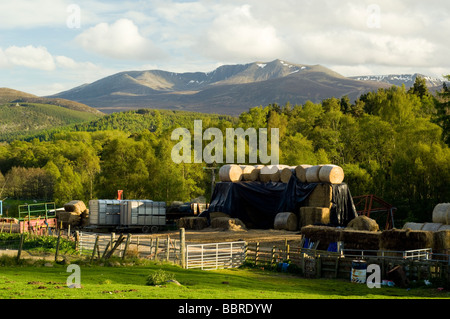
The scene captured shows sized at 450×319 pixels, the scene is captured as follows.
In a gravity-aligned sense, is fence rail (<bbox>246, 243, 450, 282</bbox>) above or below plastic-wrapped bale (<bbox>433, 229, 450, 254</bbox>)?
below

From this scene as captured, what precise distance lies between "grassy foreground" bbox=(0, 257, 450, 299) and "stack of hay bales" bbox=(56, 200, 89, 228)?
97.4 ft

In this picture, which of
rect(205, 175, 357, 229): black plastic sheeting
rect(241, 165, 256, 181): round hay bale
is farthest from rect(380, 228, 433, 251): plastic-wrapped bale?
rect(241, 165, 256, 181): round hay bale

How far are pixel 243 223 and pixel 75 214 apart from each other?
1662cm

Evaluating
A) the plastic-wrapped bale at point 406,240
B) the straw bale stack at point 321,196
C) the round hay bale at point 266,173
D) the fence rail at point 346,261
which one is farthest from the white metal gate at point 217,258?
the round hay bale at point 266,173

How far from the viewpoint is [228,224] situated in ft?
149

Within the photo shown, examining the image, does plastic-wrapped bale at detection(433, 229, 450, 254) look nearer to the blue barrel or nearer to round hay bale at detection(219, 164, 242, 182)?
the blue barrel

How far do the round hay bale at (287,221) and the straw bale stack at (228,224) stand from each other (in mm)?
3150

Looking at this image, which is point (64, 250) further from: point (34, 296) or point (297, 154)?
point (297, 154)

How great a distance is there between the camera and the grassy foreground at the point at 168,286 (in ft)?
53.6

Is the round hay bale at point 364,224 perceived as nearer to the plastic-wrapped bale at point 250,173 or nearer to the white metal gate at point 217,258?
the white metal gate at point 217,258

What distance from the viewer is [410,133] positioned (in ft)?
179

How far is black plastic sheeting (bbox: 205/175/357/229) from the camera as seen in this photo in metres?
44.9

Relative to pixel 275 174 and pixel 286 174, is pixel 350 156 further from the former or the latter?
pixel 286 174
